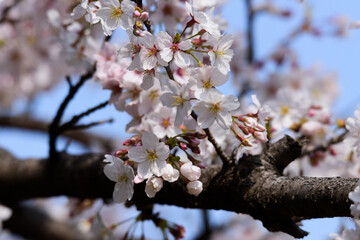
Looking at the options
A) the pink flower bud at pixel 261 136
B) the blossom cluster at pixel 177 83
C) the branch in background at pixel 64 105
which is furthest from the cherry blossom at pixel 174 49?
the branch in background at pixel 64 105

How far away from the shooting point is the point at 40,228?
11.7 ft

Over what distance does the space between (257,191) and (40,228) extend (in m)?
2.53

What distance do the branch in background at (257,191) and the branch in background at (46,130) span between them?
2.33 m

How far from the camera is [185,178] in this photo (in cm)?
148

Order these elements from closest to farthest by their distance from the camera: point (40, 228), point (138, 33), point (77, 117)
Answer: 1. point (138, 33)
2. point (77, 117)
3. point (40, 228)

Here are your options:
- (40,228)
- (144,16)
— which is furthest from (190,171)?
(40,228)

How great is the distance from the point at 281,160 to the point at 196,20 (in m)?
0.63

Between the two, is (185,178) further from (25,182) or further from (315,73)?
(315,73)

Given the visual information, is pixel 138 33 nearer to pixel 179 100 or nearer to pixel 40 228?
pixel 179 100

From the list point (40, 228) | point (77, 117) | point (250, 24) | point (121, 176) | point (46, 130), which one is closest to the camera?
point (121, 176)

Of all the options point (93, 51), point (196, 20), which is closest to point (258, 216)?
point (196, 20)

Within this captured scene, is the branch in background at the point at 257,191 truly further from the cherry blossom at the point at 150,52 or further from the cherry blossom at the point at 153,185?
the cherry blossom at the point at 150,52

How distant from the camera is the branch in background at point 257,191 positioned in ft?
4.49

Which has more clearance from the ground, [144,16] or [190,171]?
[144,16]
